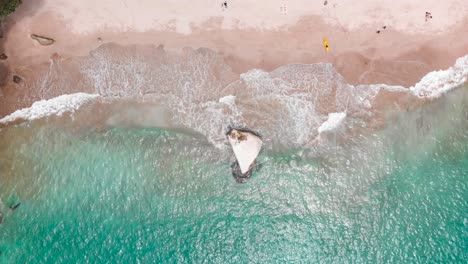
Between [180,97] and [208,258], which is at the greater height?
[180,97]

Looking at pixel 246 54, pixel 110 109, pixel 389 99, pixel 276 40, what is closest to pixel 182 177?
pixel 110 109

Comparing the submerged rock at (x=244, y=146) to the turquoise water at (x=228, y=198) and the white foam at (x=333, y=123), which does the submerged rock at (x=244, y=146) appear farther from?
the white foam at (x=333, y=123)

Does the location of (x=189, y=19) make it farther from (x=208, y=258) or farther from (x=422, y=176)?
(x=422, y=176)

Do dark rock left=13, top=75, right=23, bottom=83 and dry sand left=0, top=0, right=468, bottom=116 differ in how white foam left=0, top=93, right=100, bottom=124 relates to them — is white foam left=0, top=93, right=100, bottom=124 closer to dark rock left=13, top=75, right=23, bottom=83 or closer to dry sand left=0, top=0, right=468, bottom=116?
dark rock left=13, top=75, right=23, bottom=83

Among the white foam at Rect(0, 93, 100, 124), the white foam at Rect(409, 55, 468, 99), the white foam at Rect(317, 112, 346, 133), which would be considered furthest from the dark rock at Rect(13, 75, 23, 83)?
the white foam at Rect(409, 55, 468, 99)

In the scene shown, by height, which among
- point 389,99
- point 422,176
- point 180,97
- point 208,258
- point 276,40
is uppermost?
point 276,40
